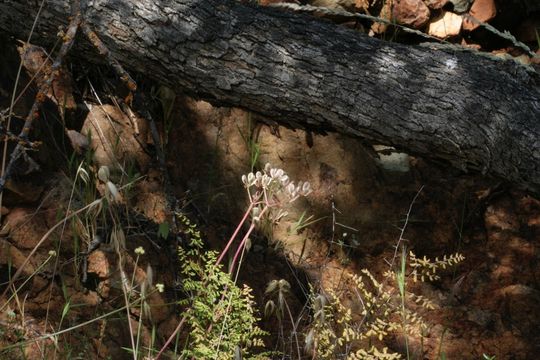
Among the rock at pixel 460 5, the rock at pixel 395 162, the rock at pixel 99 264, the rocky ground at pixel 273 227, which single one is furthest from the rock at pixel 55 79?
the rock at pixel 460 5

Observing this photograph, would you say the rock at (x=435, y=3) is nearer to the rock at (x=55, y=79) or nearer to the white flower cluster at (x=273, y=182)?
the rock at (x=55, y=79)

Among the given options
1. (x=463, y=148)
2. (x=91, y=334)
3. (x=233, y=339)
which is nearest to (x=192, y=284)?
(x=233, y=339)

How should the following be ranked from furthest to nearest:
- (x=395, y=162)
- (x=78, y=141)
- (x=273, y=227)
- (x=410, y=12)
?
(x=410, y=12)
(x=395, y=162)
(x=273, y=227)
(x=78, y=141)

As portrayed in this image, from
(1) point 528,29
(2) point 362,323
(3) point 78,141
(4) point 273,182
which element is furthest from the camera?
(1) point 528,29

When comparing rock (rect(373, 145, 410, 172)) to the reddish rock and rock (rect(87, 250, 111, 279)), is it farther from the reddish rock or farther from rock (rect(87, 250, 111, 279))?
rock (rect(87, 250, 111, 279))

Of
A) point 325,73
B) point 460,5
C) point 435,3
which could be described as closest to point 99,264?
point 325,73

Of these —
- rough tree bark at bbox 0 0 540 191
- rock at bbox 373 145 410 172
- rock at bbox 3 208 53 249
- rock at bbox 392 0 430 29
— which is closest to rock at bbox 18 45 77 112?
rough tree bark at bbox 0 0 540 191

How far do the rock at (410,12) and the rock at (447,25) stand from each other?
0.13 m

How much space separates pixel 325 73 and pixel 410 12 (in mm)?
1642

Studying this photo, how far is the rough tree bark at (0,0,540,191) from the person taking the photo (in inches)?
122

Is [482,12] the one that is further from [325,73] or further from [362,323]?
[362,323]

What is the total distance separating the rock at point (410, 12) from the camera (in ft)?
15.0

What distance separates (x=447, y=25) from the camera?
15.3 feet

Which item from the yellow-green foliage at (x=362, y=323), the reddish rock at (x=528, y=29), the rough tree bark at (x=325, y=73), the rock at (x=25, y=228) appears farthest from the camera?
the reddish rock at (x=528, y=29)
